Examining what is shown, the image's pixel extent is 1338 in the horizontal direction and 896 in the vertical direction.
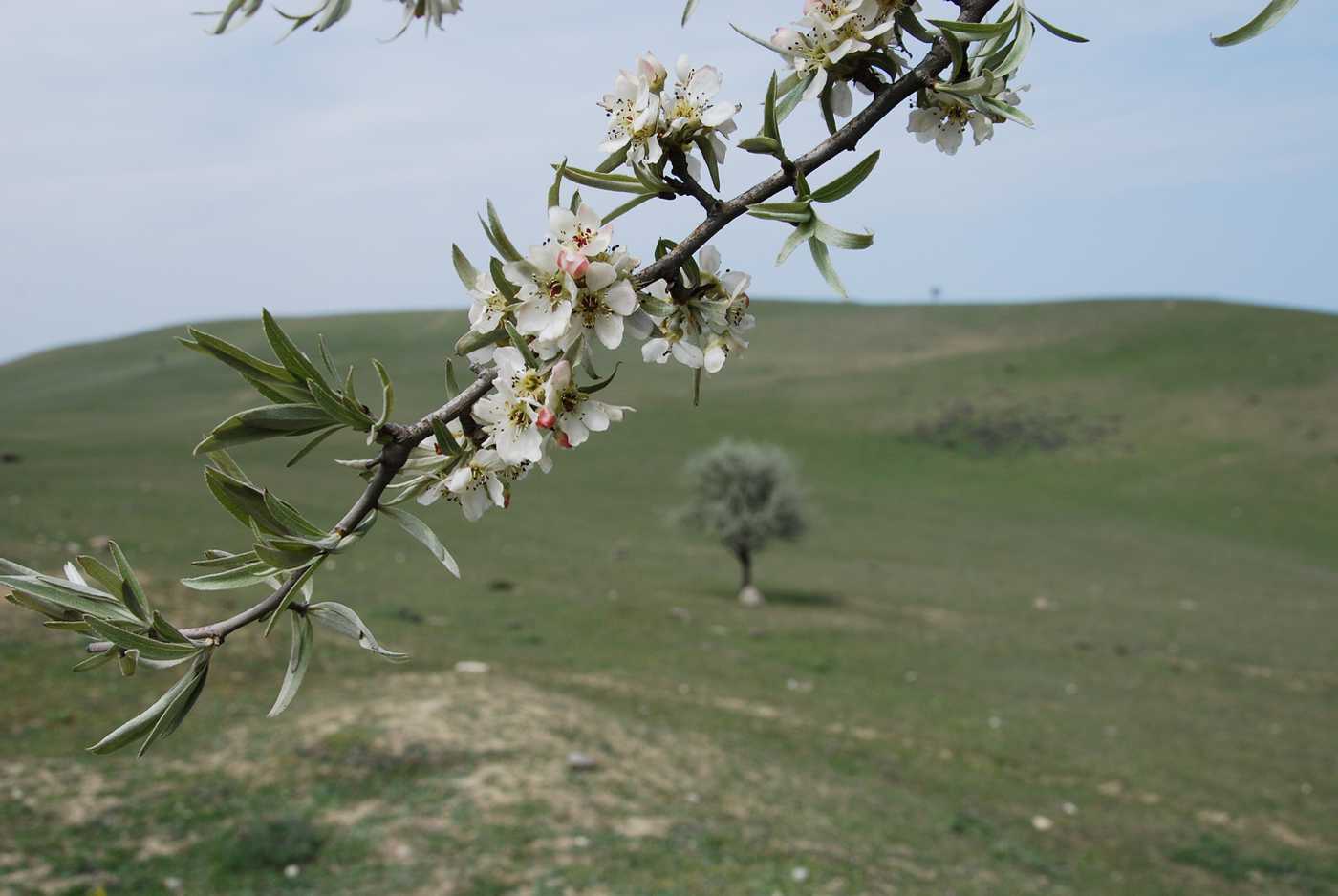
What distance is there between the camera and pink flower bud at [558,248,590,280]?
3.80 ft

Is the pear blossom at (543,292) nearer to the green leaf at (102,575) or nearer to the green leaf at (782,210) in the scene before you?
the green leaf at (782,210)

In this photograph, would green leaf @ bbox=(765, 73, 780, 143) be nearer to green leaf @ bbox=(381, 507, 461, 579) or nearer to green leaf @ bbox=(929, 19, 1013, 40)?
green leaf @ bbox=(929, 19, 1013, 40)

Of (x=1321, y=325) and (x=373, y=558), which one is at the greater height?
(x=1321, y=325)

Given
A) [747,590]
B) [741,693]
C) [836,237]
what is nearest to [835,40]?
[836,237]

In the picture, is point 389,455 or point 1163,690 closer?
point 389,455

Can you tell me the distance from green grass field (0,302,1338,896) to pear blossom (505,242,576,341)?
26.7 ft

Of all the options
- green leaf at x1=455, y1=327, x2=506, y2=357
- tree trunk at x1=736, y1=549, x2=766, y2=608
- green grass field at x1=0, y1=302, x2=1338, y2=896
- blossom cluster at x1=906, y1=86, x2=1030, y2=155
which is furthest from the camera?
tree trunk at x1=736, y1=549, x2=766, y2=608

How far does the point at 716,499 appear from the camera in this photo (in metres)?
33.4

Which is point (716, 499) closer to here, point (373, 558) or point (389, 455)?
point (373, 558)

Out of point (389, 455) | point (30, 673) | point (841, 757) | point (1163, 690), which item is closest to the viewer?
point (389, 455)

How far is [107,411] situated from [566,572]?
54.3 m

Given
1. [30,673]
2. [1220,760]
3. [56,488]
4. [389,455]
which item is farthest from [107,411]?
[389,455]

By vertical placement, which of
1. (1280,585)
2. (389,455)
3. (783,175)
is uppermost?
(783,175)

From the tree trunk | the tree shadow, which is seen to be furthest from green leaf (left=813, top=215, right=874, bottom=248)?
the tree shadow
